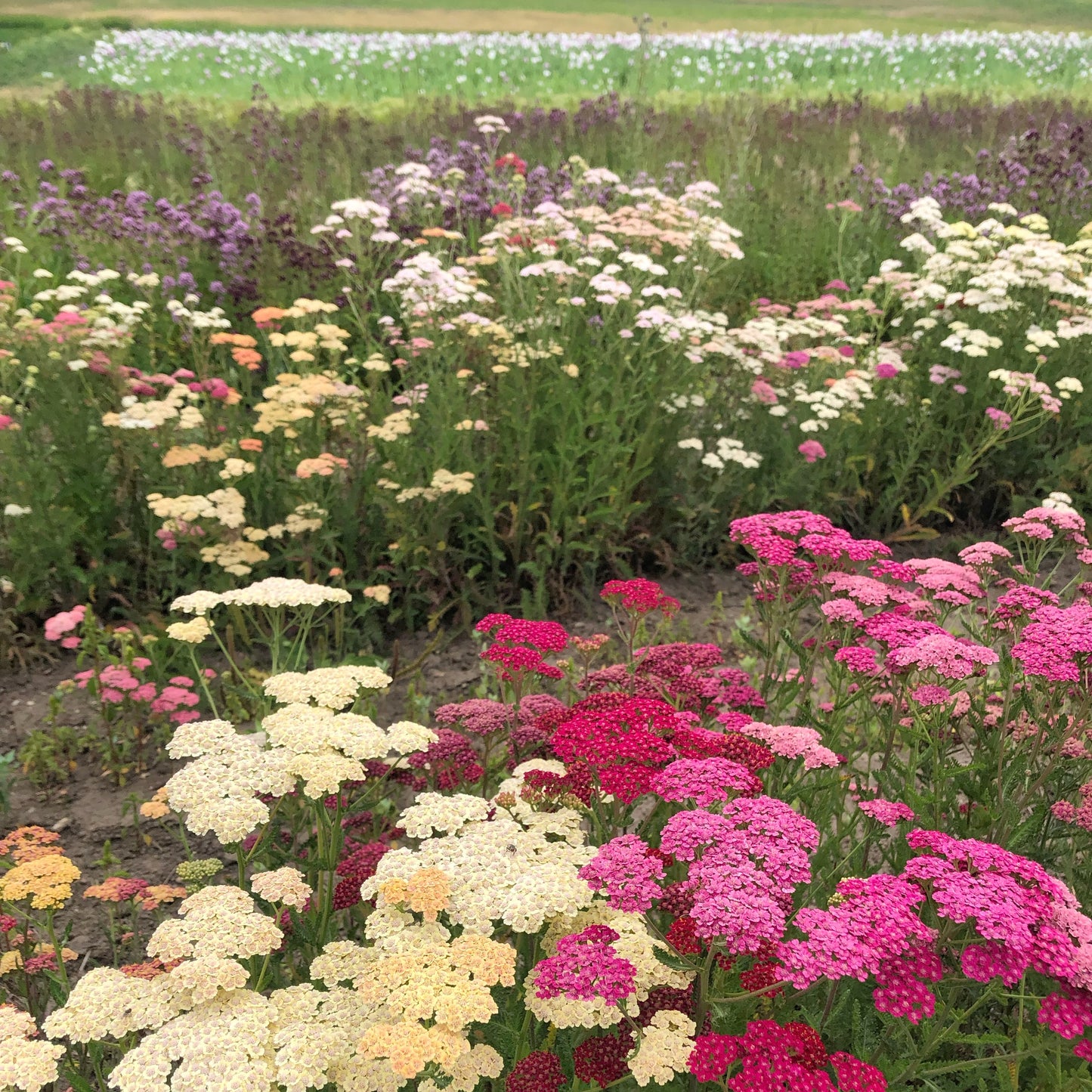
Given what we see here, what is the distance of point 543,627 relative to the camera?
2629 mm

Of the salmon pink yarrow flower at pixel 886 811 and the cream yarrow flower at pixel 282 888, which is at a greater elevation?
the cream yarrow flower at pixel 282 888

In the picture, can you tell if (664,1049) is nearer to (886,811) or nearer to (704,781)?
(704,781)

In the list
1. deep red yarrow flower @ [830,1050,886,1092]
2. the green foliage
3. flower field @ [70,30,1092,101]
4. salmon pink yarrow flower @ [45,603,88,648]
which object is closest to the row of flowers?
deep red yarrow flower @ [830,1050,886,1092]

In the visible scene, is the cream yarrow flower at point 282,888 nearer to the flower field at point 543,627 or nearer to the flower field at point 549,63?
the flower field at point 543,627

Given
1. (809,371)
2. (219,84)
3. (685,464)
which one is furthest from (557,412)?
(219,84)

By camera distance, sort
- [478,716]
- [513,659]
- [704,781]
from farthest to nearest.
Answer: [478,716] < [513,659] < [704,781]

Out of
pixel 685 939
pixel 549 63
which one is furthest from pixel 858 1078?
pixel 549 63

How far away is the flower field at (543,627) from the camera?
5.58ft

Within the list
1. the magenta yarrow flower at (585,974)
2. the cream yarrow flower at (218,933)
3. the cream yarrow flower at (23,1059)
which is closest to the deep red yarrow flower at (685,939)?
the magenta yarrow flower at (585,974)

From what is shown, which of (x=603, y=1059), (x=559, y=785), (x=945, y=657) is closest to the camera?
(x=603, y=1059)

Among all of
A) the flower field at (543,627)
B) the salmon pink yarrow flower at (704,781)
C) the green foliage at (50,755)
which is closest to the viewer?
the flower field at (543,627)

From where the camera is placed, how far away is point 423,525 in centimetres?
474

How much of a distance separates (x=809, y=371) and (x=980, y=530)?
155cm

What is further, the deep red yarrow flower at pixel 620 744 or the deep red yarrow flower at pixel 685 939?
the deep red yarrow flower at pixel 620 744
